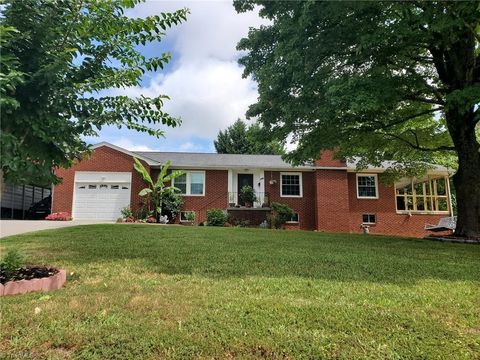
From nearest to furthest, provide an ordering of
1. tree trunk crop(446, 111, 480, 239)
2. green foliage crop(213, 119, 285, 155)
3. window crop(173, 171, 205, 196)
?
tree trunk crop(446, 111, 480, 239) < window crop(173, 171, 205, 196) < green foliage crop(213, 119, 285, 155)

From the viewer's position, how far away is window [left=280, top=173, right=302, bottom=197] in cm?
2133

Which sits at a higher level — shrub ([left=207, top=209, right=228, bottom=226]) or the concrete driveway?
shrub ([left=207, top=209, right=228, bottom=226])

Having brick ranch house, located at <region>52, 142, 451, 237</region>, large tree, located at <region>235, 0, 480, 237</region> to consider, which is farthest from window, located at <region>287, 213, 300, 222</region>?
large tree, located at <region>235, 0, 480, 237</region>

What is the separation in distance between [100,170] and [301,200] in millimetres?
11454

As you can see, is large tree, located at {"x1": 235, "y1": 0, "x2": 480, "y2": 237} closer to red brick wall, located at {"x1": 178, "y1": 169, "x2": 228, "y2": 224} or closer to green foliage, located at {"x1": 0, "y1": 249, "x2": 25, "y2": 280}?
green foliage, located at {"x1": 0, "y1": 249, "x2": 25, "y2": 280}

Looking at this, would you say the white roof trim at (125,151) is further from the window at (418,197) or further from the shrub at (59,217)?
the window at (418,197)

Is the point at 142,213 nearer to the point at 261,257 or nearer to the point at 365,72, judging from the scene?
the point at 365,72

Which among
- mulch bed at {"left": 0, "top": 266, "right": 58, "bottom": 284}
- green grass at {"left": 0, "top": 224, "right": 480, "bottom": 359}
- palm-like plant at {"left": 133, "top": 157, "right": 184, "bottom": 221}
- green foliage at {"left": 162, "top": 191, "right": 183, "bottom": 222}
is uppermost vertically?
palm-like plant at {"left": 133, "top": 157, "right": 184, "bottom": 221}

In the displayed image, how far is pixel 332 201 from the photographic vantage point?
20766 millimetres

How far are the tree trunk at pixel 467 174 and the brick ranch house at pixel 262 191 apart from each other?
8863mm

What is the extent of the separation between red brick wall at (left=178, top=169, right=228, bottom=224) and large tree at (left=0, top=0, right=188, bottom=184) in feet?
52.0

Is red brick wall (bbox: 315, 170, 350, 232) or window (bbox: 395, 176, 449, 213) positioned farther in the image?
window (bbox: 395, 176, 449, 213)

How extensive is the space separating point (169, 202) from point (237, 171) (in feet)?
14.9

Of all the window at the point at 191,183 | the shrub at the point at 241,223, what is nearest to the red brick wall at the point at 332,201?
the shrub at the point at 241,223
